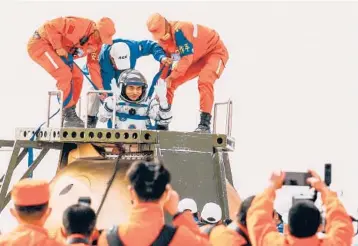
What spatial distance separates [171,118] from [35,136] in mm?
2090

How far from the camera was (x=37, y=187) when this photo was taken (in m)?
5.50

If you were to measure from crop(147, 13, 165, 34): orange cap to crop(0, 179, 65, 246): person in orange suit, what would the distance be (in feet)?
25.4

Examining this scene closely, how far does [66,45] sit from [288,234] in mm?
8316

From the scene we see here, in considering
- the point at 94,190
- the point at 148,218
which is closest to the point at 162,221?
the point at 148,218

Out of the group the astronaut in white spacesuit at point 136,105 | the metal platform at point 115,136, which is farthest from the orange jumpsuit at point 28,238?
the astronaut in white spacesuit at point 136,105

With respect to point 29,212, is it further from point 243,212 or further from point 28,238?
point 243,212

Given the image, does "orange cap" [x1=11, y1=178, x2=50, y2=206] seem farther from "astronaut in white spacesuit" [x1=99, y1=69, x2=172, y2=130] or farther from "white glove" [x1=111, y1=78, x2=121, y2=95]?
"white glove" [x1=111, y1=78, x2=121, y2=95]

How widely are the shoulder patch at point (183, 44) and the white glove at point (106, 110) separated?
1.58 m

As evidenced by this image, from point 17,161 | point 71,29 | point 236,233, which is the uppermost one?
point 71,29

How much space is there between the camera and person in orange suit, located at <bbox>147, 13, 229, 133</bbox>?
510 inches

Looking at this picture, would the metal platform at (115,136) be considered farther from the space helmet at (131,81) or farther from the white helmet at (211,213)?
the space helmet at (131,81)

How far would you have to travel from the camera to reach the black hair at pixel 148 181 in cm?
521

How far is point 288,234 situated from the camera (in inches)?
207

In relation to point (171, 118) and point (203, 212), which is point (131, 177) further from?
point (171, 118)
